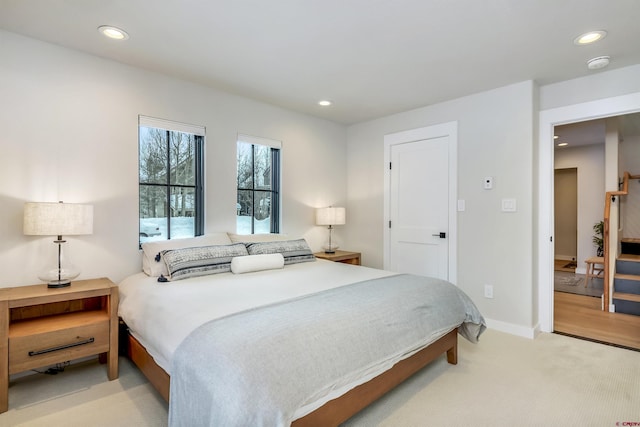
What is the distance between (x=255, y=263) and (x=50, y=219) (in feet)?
4.72

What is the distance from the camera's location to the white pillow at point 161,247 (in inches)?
105

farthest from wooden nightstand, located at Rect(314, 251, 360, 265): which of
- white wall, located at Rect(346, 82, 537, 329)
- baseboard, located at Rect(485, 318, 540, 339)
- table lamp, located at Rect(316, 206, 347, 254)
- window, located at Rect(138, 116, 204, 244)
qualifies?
baseboard, located at Rect(485, 318, 540, 339)

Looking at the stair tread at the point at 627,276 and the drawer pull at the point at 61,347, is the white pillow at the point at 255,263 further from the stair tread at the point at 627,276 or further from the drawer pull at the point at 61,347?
the stair tread at the point at 627,276

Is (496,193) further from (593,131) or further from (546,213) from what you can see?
(593,131)

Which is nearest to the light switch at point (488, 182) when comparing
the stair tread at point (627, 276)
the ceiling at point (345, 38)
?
the ceiling at point (345, 38)

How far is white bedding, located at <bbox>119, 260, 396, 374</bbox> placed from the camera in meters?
1.67

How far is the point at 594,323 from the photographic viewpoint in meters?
3.46

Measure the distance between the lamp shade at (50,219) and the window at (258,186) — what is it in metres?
1.54

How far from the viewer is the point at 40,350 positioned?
203cm

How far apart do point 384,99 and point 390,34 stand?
4.44ft

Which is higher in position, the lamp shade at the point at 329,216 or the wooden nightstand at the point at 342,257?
the lamp shade at the point at 329,216

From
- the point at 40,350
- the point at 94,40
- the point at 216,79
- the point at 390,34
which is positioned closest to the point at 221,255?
the point at 40,350

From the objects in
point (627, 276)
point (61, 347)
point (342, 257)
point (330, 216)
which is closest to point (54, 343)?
point (61, 347)

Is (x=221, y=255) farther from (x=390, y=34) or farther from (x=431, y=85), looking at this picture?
(x=431, y=85)
